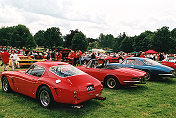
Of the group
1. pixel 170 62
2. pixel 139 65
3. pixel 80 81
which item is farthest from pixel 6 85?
pixel 170 62

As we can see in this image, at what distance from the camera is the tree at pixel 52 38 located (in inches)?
3118

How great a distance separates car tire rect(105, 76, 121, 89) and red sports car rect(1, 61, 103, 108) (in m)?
2.15

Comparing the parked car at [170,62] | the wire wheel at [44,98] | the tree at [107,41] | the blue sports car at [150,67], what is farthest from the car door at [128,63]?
the tree at [107,41]

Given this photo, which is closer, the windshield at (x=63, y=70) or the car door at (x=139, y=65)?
the windshield at (x=63, y=70)

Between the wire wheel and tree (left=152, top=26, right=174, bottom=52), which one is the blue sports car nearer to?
the wire wheel

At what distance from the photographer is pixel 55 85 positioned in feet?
13.3

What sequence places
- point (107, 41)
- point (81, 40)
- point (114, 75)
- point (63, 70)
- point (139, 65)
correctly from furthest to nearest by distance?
point (107, 41) < point (81, 40) < point (139, 65) < point (114, 75) < point (63, 70)

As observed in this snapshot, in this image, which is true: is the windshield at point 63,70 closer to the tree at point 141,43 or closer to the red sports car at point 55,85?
the red sports car at point 55,85

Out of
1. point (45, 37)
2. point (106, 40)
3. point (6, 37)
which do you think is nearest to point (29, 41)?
point (45, 37)

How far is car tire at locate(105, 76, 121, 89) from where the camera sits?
6599 mm

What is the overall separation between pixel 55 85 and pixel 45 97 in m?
0.66

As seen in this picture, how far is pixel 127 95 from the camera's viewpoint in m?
5.88

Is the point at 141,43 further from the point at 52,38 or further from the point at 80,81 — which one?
the point at 80,81

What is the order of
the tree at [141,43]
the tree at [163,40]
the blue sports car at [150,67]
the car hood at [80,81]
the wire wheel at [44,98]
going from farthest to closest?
1. the tree at [141,43]
2. the tree at [163,40]
3. the blue sports car at [150,67]
4. the wire wheel at [44,98]
5. the car hood at [80,81]
